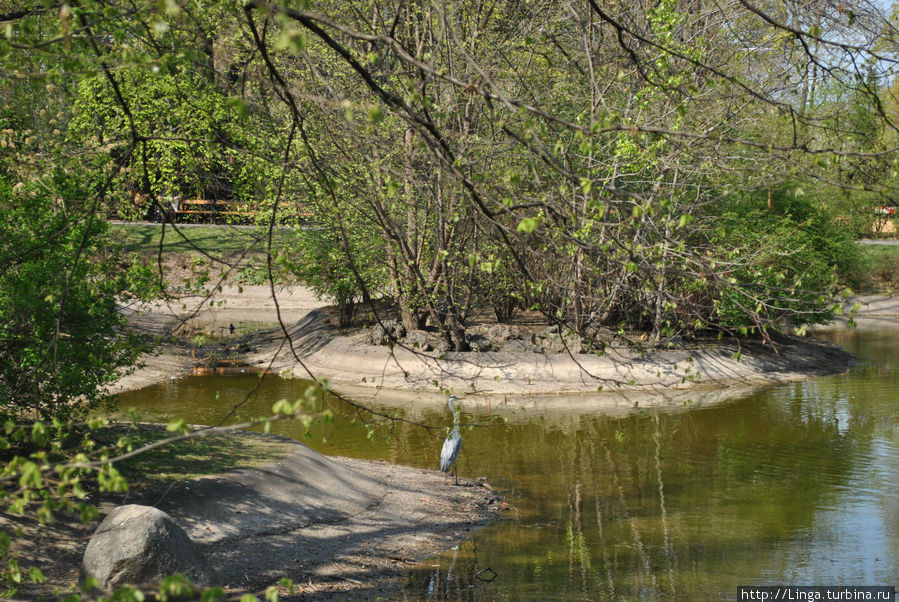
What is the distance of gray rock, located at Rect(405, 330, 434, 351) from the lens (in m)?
20.5

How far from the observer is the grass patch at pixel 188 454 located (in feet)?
30.5

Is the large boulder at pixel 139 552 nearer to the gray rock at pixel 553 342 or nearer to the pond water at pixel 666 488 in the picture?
the pond water at pixel 666 488

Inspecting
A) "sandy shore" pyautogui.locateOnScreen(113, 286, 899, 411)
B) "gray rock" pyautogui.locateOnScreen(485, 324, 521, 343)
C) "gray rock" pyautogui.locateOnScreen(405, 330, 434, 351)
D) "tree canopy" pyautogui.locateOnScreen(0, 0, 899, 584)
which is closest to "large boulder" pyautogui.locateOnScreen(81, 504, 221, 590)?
"tree canopy" pyautogui.locateOnScreen(0, 0, 899, 584)

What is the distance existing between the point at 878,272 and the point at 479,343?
930 inches

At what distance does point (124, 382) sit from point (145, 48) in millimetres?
14851

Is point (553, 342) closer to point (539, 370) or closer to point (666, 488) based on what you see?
point (539, 370)

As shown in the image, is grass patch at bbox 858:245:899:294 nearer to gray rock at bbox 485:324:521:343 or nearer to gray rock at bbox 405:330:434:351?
gray rock at bbox 485:324:521:343

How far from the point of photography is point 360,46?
16.3 metres

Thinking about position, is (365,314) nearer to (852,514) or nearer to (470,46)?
(470,46)

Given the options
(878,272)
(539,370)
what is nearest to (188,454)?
(539,370)

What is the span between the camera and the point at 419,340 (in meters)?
21.1

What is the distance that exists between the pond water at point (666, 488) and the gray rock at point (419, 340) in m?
2.39

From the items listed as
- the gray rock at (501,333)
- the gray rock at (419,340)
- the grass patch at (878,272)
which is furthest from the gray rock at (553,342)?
the grass patch at (878,272)

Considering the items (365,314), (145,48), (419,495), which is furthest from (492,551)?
(365,314)
